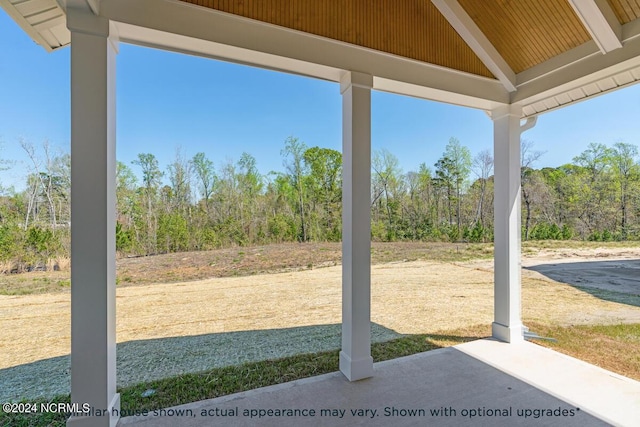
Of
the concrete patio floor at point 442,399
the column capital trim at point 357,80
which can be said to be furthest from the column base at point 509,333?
the column capital trim at point 357,80

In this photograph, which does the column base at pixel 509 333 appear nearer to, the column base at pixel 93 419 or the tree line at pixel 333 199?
the tree line at pixel 333 199

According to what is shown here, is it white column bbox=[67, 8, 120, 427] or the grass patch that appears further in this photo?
the grass patch

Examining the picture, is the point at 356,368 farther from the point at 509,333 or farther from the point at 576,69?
the point at 576,69

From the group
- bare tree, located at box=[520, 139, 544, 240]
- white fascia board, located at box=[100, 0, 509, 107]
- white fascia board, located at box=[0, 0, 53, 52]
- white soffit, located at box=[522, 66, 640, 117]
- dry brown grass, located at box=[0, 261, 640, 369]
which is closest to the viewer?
white fascia board, located at box=[0, 0, 53, 52]

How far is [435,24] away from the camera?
104 inches

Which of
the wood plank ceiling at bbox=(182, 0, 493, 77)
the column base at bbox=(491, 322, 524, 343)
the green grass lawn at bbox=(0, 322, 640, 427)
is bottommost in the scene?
the green grass lawn at bbox=(0, 322, 640, 427)

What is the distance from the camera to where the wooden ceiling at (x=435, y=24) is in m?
2.12

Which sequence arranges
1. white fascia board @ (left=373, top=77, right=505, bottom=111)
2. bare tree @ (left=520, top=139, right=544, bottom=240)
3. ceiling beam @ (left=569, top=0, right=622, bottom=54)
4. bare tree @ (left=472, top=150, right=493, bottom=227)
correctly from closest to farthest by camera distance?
ceiling beam @ (left=569, top=0, right=622, bottom=54) → white fascia board @ (left=373, top=77, right=505, bottom=111) → bare tree @ (left=520, top=139, right=544, bottom=240) → bare tree @ (left=472, top=150, right=493, bottom=227)

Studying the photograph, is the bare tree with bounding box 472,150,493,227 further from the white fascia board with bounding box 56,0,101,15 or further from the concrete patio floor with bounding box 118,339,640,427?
the white fascia board with bounding box 56,0,101,15

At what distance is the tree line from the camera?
487 cm

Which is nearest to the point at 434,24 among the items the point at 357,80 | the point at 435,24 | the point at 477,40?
the point at 435,24

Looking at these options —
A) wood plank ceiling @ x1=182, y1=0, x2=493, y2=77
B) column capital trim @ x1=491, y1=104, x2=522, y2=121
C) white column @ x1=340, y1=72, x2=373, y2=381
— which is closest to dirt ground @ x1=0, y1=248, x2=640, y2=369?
white column @ x1=340, y1=72, x2=373, y2=381

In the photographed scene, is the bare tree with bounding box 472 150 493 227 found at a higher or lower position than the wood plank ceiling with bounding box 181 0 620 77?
lower

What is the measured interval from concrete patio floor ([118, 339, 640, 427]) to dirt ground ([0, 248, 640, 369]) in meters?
1.24
